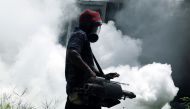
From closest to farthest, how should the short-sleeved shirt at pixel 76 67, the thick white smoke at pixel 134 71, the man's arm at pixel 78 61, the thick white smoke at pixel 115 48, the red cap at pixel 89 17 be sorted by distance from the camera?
the man's arm at pixel 78 61, the short-sleeved shirt at pixel 76 67, the red cap at pixel 89 17, the thick white smoke at pixel 134 71, the thick white smoke at pixel 115 48

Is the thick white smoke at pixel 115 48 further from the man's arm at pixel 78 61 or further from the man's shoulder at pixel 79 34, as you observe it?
the man's arm at pixel 78 61

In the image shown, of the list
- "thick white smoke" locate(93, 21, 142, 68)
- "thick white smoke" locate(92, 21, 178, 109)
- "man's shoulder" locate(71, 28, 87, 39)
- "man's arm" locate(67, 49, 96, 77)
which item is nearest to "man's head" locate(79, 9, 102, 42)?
"man's shoulder" locate(71, 28, 87, 39)

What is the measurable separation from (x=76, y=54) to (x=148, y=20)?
1459cm

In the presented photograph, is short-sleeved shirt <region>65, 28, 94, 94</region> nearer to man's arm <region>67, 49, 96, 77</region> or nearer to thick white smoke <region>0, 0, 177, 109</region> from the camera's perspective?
man's arm <region>67, 49, 96, 77</region>

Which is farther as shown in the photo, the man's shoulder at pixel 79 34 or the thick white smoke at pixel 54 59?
the thick white smoke at pixel 54 59

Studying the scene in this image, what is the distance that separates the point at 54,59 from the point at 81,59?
16725 millimetres

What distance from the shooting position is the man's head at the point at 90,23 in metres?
5.44

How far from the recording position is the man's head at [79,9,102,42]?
544 cm

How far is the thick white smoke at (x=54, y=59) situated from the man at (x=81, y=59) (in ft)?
36.8

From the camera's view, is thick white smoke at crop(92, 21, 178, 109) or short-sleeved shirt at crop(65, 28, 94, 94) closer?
short-sleeved shirt at crop(65, 28, 94, 94)

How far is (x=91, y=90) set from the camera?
5.11 meters

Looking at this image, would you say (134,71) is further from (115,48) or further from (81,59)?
(81,59)

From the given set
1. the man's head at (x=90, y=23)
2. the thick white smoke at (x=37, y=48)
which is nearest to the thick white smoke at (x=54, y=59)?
the thick white smoke at (x=37, y=48)

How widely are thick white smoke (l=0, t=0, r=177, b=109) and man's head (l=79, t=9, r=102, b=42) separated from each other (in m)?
11.2
